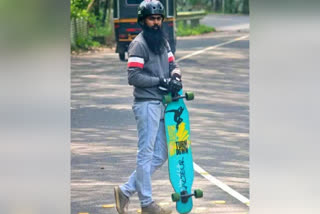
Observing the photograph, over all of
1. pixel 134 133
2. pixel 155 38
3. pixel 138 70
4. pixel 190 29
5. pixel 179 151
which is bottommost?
pixel 190 29

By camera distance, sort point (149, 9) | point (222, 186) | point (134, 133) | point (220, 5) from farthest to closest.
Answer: point (220, 5), point (134, 133), point (222, 186), point (149, 9)

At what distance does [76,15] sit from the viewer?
97.6ft

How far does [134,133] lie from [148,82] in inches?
228

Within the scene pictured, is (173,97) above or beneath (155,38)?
beneath

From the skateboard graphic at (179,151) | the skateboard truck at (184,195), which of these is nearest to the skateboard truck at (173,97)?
the skateboard graphic at (179,151)

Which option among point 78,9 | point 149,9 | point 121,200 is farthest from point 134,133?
point 78,9

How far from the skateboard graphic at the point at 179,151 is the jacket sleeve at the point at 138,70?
220 mm

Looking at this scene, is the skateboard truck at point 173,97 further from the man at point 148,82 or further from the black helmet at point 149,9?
the black helmet at point 149,9

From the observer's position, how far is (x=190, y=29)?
4084 cm

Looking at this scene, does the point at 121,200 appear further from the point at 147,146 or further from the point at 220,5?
the point at 220,5

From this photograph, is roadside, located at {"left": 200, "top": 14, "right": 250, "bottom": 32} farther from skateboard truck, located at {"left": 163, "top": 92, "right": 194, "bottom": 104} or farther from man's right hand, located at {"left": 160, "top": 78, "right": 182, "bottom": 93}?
man's right hand, located at {"left": 160, "top": 78, "right": 182, "bottom": 93}

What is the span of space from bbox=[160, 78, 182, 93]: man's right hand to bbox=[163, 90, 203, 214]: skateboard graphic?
0.31ft

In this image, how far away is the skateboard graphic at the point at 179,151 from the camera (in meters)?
8.49
